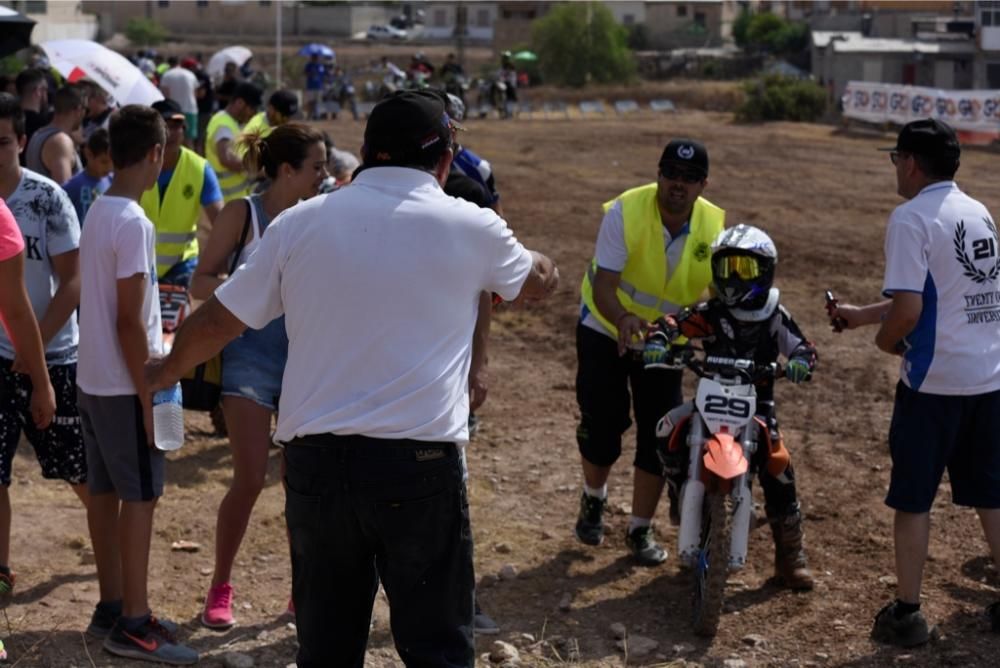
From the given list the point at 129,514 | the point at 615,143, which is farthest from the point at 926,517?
the point at 615,143

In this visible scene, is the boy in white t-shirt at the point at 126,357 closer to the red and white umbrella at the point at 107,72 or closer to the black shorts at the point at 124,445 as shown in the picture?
the black shorts at the point at 124,445

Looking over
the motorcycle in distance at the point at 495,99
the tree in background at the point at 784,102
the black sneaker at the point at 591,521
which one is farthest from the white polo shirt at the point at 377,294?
the motorcycle in distance at the point at 495,99

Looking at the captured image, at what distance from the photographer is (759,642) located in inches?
227

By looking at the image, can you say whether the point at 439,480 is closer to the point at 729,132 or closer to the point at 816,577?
the point at 816,577

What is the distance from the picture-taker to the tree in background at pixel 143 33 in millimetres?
85875

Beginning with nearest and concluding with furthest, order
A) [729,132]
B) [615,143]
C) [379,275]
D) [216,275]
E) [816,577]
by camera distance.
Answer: [379,275] → [216,275] → [816,577] → [615,143] → [729,132]

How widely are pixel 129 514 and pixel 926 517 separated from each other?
3.11 m

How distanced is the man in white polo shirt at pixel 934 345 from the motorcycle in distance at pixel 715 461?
1.84ft

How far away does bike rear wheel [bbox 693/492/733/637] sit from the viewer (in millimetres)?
5625

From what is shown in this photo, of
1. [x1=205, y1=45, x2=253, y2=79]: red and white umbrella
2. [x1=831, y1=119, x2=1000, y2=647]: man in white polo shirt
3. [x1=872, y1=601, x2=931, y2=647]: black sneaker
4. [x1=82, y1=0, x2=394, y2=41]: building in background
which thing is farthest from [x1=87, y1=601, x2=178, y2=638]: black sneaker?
[x1=82, y1=0, x2=394, y2=41]: building in background

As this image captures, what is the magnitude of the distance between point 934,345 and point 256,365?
8.67 feet

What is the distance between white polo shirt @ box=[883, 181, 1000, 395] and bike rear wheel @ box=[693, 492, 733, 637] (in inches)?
35.8

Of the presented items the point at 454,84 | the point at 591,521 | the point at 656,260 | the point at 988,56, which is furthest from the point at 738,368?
the point at 988,56

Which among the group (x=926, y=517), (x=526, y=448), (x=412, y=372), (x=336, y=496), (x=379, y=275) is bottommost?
(x=526, y=448)
